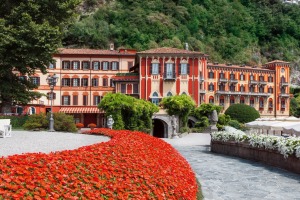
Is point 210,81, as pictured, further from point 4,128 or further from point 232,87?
point 4,128

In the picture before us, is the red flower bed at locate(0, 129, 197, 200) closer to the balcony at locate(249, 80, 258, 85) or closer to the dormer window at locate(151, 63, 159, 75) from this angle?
the dormer window at locate(151, 63, 159, 75)

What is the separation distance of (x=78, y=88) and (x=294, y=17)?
79.6m

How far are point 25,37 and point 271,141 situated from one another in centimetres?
1655

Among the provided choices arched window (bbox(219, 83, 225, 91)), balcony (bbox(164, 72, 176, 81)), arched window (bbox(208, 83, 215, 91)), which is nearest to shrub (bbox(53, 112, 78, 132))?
balcony (bbox(164, 72, 176, 81))

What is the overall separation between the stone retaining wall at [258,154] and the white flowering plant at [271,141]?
231 millimetres

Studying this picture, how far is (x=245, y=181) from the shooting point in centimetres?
1239

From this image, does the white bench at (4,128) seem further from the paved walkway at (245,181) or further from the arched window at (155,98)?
the arched window at (155,98)

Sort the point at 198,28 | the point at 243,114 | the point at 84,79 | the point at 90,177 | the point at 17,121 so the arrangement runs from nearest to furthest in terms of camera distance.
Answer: the point at 90,177 → the point at 17,121 → the point at 243,114 → the point at 84,79 → the point at 198,28

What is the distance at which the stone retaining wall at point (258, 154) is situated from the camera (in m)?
14.1

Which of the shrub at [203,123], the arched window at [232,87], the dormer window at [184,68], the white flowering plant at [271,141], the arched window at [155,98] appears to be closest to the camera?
the white flowering plant at [271,141]

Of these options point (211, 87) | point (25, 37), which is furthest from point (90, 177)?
point (211, 87)

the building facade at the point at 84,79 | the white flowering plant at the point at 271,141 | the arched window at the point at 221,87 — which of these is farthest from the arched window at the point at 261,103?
the white flowering plant at the point at 271,141

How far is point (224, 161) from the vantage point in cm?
1794

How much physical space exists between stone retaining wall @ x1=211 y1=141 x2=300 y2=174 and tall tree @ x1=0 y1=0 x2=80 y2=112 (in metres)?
12.5
